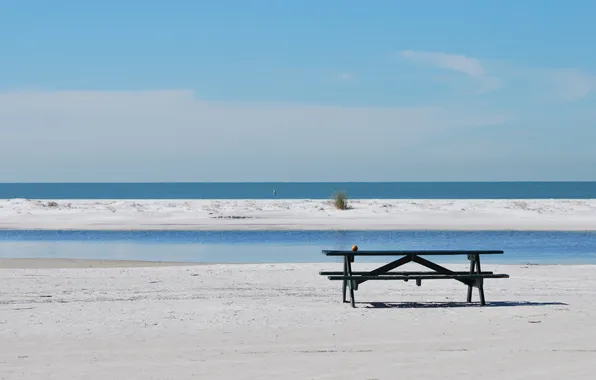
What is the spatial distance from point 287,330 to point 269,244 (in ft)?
56.6

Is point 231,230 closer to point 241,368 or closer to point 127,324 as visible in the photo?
point 127,324

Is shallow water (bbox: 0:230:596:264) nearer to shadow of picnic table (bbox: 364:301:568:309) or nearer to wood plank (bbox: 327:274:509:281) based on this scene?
shadow of picnic table (bbox: 364:301:568:309)

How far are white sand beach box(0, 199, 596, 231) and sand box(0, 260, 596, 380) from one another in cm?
2182

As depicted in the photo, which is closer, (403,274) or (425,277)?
(425,277)

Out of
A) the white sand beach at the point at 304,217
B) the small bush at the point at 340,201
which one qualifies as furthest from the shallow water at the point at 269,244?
the small bush at the point at 340,201

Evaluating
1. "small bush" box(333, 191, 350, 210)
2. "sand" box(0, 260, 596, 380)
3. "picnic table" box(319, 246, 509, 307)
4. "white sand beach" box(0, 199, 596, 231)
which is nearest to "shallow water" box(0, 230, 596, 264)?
"white sand beach" box(0, 199, 596, 231)

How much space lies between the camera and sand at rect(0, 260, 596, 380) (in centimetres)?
806

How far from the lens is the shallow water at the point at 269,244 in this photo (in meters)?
22.5

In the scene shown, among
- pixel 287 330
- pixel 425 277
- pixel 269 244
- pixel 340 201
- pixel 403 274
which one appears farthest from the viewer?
pixel 340 201

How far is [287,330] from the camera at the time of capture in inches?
397

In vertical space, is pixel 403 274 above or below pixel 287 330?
above

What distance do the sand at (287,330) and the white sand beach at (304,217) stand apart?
21820mm

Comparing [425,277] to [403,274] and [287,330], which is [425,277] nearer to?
[403,274]

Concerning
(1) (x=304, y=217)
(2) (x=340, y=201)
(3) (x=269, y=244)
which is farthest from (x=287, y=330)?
(2) (x=340, y=201)
